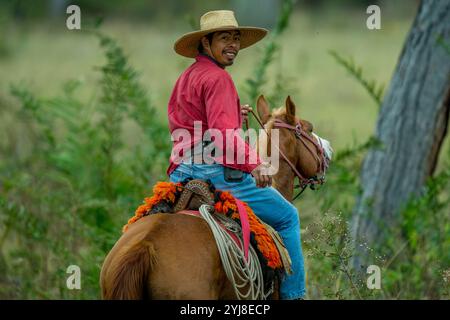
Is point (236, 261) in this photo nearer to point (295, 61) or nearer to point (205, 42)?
point (205, 42)

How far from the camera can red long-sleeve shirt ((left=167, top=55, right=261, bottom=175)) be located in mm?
5719

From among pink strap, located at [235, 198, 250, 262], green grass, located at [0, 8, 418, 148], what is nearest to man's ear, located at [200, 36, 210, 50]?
pink strap, located at [235, 198, 250, 262]

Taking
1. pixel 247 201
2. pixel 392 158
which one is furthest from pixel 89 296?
pixel 392 158

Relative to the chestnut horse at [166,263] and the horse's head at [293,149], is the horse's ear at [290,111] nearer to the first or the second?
the horse's head at [293,149]

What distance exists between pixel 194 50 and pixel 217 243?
4.58ft

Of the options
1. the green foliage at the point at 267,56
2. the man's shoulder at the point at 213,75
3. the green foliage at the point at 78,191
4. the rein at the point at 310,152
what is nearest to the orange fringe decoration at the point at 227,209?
the man's shoulder at the point at 213,75

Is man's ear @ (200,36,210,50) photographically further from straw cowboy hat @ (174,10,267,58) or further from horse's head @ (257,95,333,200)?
horse's head @ (257,95,333,200)

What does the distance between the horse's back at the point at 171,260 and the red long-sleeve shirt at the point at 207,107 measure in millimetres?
536

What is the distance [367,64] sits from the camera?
25.7m

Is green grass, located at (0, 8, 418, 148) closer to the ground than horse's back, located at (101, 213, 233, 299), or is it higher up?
higher up

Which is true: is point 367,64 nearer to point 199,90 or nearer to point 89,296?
point 89,296

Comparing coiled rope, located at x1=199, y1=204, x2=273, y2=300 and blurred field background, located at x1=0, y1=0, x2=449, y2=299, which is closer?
coiled rope, located at x1=199, y1=204, x2=273, y2=300

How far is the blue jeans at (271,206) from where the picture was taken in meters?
5.98

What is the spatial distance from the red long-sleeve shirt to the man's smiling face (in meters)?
0.05
